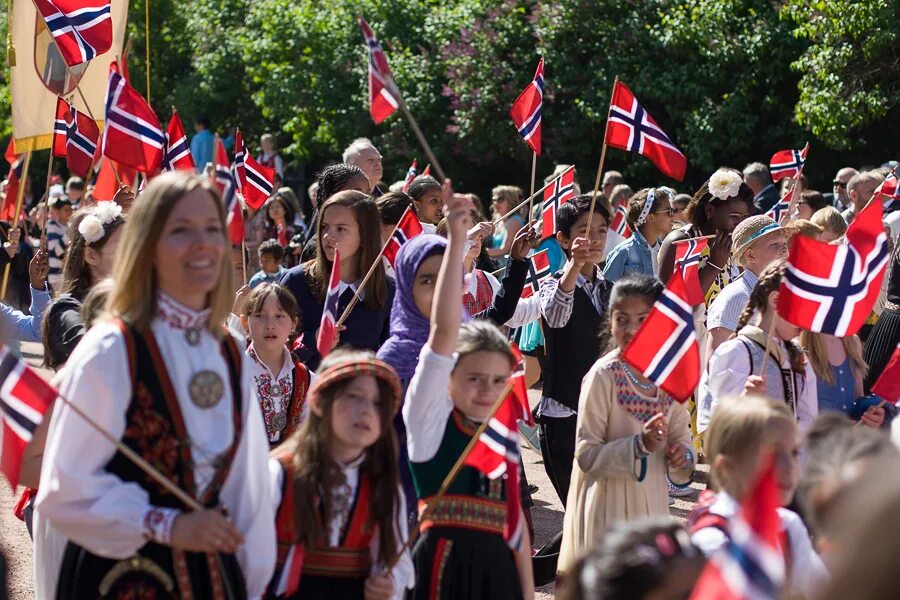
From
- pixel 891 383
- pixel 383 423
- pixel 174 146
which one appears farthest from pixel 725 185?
pixel 383 423

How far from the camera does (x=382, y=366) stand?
163 inches

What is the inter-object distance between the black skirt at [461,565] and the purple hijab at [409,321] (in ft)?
2.83

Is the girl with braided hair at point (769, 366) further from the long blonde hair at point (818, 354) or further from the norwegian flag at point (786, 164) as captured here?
the norwegian flag at point (786, 164)

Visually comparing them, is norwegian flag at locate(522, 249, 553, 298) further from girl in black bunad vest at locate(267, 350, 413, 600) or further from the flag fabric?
girl in black bunad vest at locate(267, 350, 413, 600)

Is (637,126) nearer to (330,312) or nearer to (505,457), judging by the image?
(330,312)

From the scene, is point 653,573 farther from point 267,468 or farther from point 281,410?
point 281,410

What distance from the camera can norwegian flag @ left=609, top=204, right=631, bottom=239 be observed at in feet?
38.6

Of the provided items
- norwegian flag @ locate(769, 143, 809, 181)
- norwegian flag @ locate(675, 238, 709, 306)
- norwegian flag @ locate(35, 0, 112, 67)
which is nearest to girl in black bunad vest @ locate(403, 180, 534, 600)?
norwegian flag @ locate(675, 238, 709, 306)

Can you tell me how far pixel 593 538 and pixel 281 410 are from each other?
155cm

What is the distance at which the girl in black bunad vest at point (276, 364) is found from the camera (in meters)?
6.03

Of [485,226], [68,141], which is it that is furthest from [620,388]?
[68,141]

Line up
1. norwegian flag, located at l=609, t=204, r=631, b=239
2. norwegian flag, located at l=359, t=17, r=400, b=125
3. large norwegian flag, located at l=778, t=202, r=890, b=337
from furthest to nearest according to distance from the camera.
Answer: norwegian flag, located at l=609, t=204, r=631, b=239 < large norwegian flag, located at l=778, t=202, r=890, b=337 < norwegian flag, located at l=359, t=17, r=400, b=125

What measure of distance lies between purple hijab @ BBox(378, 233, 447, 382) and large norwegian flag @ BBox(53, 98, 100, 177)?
3686mm

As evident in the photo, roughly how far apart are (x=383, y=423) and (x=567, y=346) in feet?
9.33
